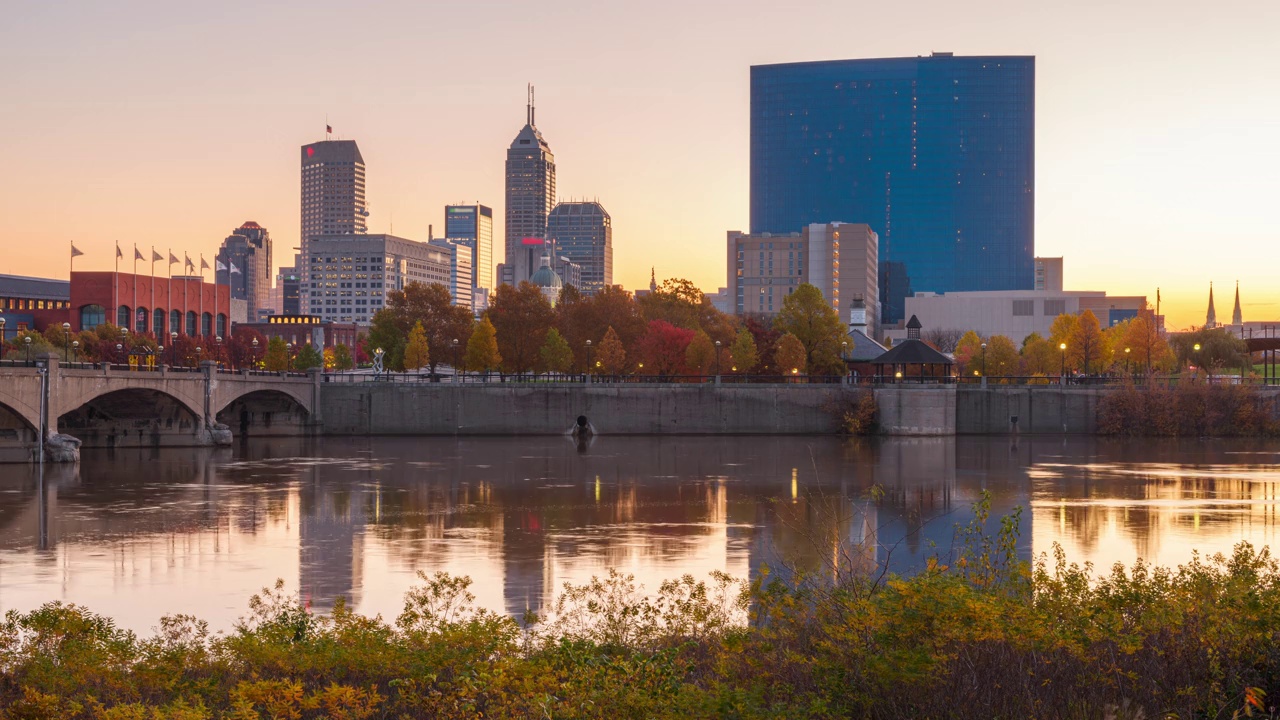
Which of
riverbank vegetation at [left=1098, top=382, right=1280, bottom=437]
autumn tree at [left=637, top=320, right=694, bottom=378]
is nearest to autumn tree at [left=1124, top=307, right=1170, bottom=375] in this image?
riverbank vegetation at [left=1098, top=382, right=1280, bottom=437]

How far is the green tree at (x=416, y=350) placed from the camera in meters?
121

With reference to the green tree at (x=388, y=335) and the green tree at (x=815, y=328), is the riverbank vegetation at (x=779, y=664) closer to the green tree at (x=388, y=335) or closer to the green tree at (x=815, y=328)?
the green tree at (x=815, y=328)

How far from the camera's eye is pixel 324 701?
15750 millimetres

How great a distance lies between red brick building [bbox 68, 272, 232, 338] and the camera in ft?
490

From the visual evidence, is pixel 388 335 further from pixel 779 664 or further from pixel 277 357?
pixel 779 664

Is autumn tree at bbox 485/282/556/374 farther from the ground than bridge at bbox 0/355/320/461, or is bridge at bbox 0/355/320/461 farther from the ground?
autumn tree at bbox 485/282/556/374

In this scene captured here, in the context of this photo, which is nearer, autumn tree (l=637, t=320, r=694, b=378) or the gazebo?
the gazebo

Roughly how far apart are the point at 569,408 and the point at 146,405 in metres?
31.2

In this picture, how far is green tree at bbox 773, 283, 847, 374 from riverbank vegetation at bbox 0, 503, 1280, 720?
95424mm

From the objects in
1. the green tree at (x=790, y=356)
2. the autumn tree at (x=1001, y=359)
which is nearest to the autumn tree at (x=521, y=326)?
the green tree at (x=790, y=356)

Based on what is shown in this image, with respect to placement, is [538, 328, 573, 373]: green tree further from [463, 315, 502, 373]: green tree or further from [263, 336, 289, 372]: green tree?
[263, 336, 289, 372]: green tree

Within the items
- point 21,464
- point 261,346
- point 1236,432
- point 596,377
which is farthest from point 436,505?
point 261,346

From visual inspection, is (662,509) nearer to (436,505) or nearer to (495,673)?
(436,505)

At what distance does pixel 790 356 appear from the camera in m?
112
